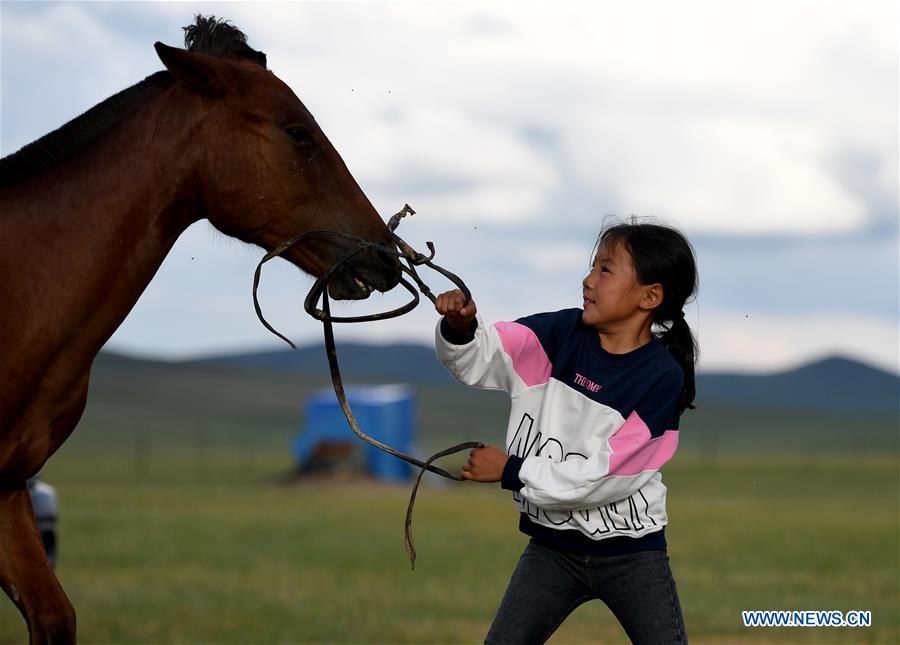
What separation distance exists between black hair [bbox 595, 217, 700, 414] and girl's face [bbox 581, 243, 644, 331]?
3 cm

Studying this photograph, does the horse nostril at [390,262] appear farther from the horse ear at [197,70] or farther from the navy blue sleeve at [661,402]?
the navy blue sleeve at [661,402]

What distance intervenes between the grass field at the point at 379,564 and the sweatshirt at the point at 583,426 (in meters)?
4.19

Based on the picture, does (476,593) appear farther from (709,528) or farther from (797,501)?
(797,501)

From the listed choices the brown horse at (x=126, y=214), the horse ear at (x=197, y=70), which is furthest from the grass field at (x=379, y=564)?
the horse ear at (x=197, y=70)

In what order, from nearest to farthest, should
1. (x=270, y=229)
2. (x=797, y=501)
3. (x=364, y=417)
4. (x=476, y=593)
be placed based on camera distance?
(x=270, y=229) < (x=476, y=593) < (x=797, y=501) < (x=364, y=417)

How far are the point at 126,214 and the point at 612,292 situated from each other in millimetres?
1655

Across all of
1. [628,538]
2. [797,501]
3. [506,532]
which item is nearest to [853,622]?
[628,538]

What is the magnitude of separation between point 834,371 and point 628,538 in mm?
197800

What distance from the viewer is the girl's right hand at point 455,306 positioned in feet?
13.7

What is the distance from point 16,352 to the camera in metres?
4.24

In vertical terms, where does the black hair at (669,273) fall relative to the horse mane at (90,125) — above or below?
below

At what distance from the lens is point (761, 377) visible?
185 metres

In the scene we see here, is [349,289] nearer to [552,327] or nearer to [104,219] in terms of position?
[552,327]

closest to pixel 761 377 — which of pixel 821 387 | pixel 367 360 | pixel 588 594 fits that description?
pixel 821 387
